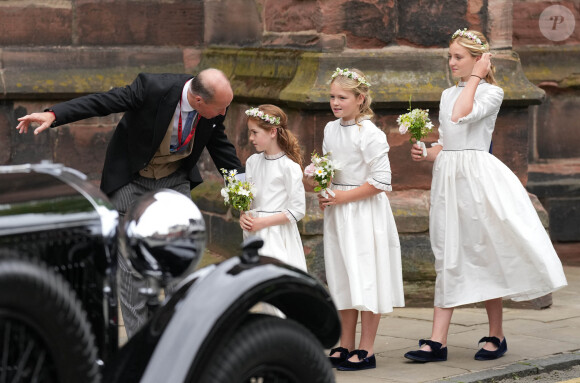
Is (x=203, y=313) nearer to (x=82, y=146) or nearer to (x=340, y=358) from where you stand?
(x=340, y=358)

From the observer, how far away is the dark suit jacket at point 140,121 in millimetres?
5789

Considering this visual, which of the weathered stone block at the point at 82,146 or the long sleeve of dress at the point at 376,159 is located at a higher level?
the long sleeve of dress at the point at 376,159

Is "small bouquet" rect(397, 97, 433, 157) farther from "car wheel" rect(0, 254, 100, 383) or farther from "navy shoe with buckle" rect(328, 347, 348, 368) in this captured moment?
"car wheel" rect(0, 254, 100, 383)

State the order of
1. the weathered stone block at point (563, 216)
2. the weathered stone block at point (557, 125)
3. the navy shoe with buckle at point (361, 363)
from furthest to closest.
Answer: the weathered stone block at point (557, 125), the weathered stone block at point (563, 216), the navy shoe with buckle at point (361, 363)

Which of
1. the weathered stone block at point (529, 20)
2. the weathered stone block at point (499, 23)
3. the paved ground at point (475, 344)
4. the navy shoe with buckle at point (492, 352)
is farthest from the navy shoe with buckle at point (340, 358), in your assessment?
the weathered stone block at point (529, 20)

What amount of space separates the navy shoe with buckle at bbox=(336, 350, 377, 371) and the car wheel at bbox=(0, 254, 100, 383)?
8.85 feet

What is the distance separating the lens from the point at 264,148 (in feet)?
20.6

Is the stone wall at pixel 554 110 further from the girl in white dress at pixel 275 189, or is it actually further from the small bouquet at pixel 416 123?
the girl in white dress at pixel 275 189

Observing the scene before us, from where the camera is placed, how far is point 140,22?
9195 mm

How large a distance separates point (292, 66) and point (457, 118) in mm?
2108

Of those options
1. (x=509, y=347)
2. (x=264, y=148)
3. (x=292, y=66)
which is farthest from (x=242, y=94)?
(x=509, y=347)

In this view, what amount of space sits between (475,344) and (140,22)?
4.04m

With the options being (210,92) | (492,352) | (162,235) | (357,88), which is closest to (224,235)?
(357,88)

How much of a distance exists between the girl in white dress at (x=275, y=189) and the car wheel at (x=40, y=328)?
259 centimetres
